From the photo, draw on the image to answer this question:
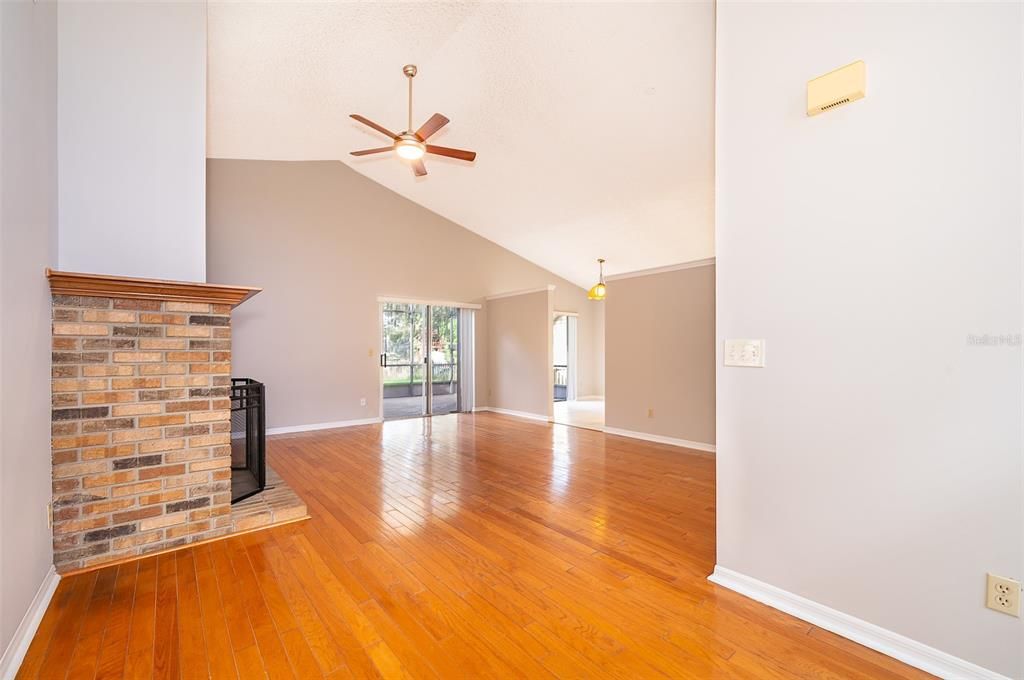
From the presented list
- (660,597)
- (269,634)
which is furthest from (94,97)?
(660,597)

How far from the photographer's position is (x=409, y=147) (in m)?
3.51

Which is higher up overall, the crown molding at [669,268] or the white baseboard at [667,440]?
the crown molding at [669,268]

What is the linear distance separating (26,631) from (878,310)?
3.52m

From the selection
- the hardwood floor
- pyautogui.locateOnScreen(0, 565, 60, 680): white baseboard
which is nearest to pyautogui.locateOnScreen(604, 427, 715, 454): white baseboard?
the hardwood floor

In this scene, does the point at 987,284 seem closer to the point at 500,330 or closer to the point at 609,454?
the point at 609,454

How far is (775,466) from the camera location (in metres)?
1.87

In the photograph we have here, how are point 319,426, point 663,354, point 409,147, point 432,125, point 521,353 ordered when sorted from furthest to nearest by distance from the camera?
point 521,353, point 319,426, point 663,354, point 409,147, point 432,125

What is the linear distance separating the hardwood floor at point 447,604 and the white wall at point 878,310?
13.5 inches

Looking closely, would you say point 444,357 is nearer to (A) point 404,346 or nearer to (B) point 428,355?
(B) point 428,355

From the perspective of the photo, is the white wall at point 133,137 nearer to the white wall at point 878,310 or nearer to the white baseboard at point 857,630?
the white wall at point 878,310

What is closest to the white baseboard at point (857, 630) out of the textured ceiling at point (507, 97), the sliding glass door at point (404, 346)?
the textured ceiling at point (507, 97)

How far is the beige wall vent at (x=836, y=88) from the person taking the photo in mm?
1597

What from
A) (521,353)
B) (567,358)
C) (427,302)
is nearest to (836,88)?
(521,353)

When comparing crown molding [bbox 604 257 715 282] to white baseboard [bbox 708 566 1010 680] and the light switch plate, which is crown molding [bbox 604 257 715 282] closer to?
the light switch plate
